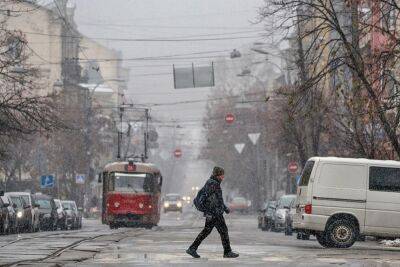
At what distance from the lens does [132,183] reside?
166ft

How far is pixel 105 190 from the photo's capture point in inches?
1984

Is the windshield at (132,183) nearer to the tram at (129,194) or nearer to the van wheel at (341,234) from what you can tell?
the tram at (129,194)

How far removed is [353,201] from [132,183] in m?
22.2

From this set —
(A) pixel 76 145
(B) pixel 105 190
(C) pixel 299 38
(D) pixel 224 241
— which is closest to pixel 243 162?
(A) pixel 76 145

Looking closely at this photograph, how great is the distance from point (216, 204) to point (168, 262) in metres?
1.88

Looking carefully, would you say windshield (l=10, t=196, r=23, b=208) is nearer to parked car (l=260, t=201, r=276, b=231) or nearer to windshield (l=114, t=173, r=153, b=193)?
windshield (l=114, t=173, r=153, b=193)

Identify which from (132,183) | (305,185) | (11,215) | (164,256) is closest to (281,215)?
(132,183)

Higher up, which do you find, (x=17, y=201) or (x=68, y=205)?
(x=17, y=201)

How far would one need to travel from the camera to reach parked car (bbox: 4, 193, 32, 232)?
146 feet

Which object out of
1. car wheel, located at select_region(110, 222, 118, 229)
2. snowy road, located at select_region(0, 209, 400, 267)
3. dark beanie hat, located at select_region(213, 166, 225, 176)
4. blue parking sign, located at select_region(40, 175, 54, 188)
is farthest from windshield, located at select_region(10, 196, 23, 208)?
dark beanie hat, located at select_region(213, 166, 225, 176)

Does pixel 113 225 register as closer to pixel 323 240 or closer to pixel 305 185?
pixel 323 240

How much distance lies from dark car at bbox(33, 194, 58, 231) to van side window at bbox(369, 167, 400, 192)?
2393 centimetres

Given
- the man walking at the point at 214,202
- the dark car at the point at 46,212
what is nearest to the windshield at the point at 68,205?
the dark car at the point at 46,212

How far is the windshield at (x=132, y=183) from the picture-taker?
50472 millimetres
